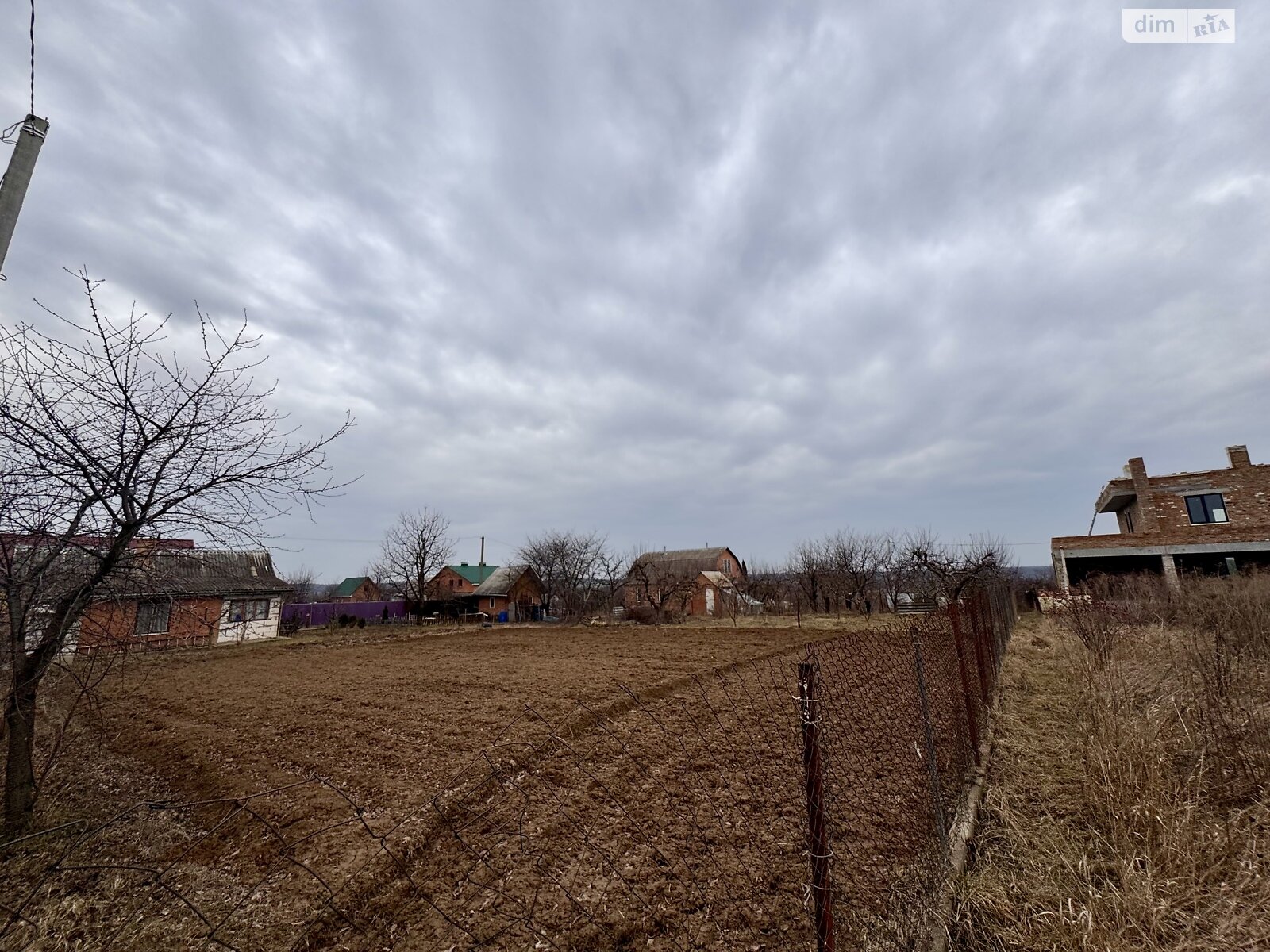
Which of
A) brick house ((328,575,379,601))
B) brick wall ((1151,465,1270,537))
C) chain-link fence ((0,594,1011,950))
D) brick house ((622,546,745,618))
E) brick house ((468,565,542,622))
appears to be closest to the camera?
chain-link fence ((0,594,1011,950))

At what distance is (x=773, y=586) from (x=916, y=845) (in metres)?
31.4

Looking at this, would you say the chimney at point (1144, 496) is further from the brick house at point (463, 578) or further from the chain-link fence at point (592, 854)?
the brick house at point (463, 578)

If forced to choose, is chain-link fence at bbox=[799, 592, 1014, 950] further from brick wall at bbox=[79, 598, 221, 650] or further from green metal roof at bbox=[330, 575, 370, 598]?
green metal roof at bbox=[330, 575, 370, 598]

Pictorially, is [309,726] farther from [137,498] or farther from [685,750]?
[685,750]

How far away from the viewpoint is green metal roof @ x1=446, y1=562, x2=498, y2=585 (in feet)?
158

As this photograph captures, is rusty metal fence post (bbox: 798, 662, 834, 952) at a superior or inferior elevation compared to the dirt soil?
superior

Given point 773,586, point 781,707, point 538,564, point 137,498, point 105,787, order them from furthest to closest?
point 538,564 → point 773,586 → point 781,707 → point 105,787 → point 137,498

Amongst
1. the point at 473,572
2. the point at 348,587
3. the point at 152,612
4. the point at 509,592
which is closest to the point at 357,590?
the point at 348,587

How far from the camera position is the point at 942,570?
77.4 ft

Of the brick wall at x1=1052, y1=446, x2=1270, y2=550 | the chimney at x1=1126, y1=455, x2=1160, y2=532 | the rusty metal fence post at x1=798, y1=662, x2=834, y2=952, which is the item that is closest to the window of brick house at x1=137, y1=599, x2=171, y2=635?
the rusty metal fence post at x1=798, y1=662, x2=834, y2=952

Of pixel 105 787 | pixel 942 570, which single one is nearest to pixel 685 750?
pixel 105 787

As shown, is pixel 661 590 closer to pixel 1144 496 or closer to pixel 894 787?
pixel 1144 496

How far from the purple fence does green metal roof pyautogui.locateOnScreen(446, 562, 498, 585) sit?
11.7 meters

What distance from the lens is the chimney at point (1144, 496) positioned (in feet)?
75.9
